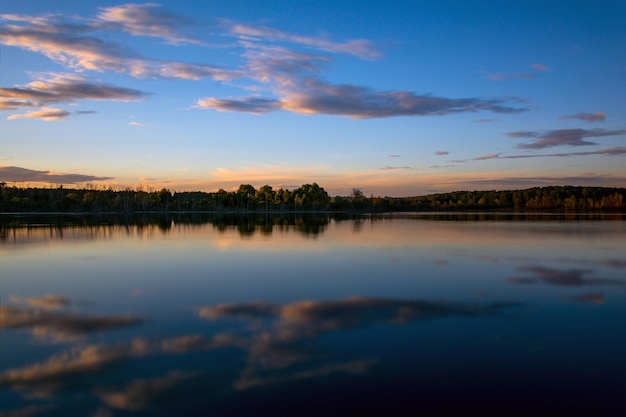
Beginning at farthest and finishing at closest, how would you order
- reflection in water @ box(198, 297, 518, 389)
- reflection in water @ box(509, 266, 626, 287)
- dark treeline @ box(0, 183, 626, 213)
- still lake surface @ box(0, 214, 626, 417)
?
dark treeline @ box(0, 183, 626, 213) < reflection in water @ box(509, 266, 626, 287) < reflection in water @ box(198, 297, 518, 389) < still lake surface @ box(0, 214, 626, 417)

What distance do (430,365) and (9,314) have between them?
689 centimetres

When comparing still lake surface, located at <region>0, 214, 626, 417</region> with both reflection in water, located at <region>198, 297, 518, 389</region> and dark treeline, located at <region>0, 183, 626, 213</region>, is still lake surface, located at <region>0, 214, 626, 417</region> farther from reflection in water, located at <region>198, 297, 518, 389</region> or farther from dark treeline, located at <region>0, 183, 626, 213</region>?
dark treeline, located at <region>0, 183, 626, 213</region>

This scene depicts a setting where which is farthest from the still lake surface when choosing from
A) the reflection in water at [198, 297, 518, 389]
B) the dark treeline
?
the dark treeline

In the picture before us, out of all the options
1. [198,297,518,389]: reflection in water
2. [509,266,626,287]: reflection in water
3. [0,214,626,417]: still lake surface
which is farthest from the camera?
[509,266,626,287]: reflection in water

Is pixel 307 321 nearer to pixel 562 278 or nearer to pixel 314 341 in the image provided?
pixel 314 341

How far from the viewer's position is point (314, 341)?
6.16 meters

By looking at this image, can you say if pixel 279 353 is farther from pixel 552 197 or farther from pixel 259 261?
pixel 552 197

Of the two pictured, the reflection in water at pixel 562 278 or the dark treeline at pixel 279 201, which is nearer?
the reflection in water at pixel 562 278

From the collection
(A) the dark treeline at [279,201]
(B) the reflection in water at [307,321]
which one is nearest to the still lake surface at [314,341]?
(B) the reflection in water at [307,321]

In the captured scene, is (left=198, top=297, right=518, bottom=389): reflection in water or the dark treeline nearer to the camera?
(left=198, top=297, right=518, bottom=389): reflection in water

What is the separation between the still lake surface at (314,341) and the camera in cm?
450

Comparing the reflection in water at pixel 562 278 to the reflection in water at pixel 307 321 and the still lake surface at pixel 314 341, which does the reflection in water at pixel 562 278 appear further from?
the reflection in water at pixel 307 321

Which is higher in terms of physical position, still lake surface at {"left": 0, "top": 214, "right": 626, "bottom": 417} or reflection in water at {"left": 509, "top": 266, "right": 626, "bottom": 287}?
reflection in water at {"left": 509, "top": 266, "right": 626, "bottom": 287}

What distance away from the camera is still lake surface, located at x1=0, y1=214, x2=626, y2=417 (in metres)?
4.50
